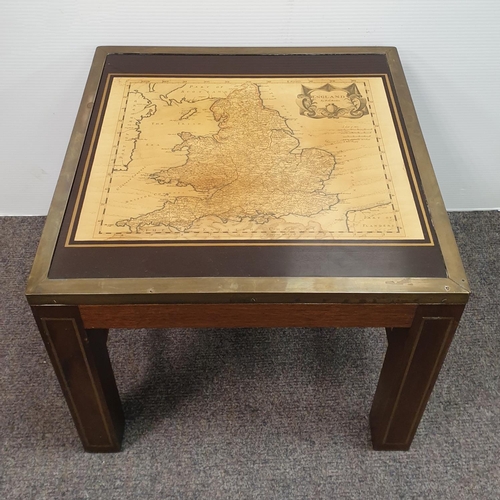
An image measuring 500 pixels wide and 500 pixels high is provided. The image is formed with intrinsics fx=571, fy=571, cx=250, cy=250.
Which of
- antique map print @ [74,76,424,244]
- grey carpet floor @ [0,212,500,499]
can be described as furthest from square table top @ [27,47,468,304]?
grey carpet floor @ [0,212,500,499]

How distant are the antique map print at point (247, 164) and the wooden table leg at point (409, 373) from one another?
0.15 meters

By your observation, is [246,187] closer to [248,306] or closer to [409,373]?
[248,306]

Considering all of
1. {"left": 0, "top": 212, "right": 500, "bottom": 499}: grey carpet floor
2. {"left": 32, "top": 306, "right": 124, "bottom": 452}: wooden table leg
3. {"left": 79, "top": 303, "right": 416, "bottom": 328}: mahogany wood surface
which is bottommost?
{"left": 0, "top": 212, "right": 500, "bottom": 499}: grey carpet floor

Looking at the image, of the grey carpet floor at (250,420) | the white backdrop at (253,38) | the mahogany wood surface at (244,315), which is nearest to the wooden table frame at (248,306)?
the mahogany wood surface at (244,315)

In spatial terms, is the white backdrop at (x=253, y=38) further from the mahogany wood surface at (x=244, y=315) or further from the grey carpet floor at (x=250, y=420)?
the mahogany wood surface at (x=244, y=315)

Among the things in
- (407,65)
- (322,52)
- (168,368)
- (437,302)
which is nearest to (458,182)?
(407,65)

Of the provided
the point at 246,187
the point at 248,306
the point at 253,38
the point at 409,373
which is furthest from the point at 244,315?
the point at 253,38

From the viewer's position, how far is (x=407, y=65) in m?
1.42

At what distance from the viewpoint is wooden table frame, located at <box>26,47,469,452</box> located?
907 mm

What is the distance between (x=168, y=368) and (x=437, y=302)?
727 millimetres

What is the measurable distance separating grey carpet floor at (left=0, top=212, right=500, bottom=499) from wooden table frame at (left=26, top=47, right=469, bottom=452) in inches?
8.6

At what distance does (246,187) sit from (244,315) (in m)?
0.25

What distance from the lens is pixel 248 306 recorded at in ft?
3.08

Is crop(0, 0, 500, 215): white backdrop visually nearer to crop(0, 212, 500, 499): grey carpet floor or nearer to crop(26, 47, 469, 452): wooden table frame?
crop(26, 47, 469, 452): wooden table frame
